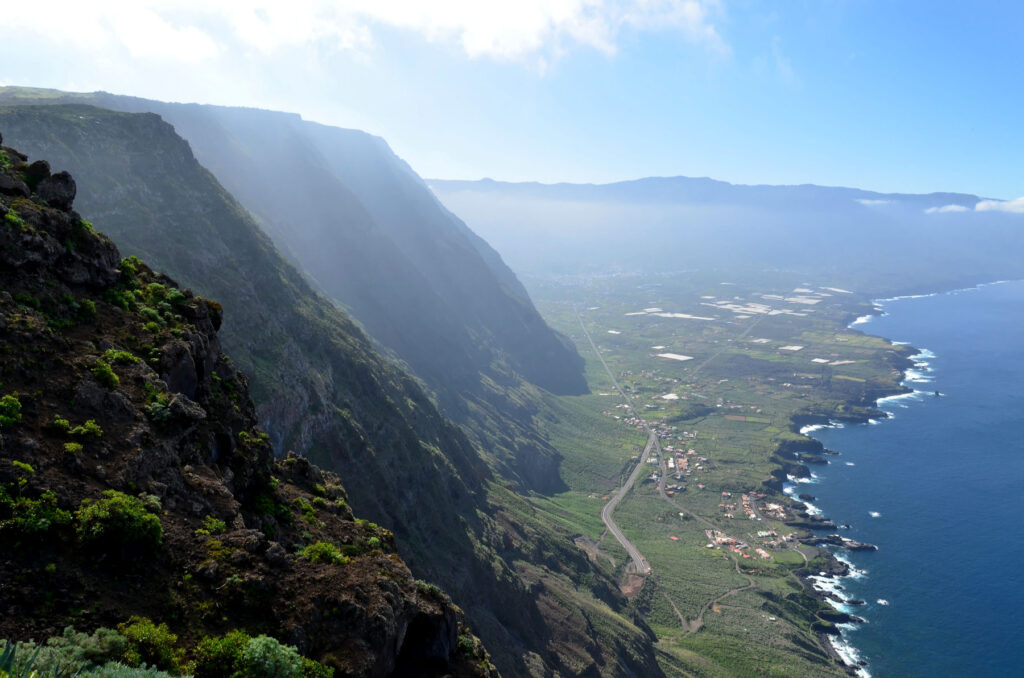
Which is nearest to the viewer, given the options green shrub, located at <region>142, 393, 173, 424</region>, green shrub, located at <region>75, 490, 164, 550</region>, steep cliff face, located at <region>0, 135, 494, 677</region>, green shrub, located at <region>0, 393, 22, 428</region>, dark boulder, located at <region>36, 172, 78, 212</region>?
steep cliff face, located at <region>0, 135, 494, 677</region>

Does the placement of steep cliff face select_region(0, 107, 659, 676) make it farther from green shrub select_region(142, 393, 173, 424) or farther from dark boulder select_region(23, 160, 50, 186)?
green shrub select_region(142, 393, 173, 424)

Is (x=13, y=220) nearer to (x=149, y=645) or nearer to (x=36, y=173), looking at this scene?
(x=36, y=173)

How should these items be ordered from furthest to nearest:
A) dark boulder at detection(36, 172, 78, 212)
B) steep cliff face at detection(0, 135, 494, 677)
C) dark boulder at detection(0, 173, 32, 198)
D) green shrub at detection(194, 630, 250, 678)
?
dark boulder at detection(36, 172, 78, 212) < dark boulder at detection(0, 173, 32, 198) < steep cliff face at detection(0, 135, 494, 677) < green shrub at detection(194, 630, 250, 678)

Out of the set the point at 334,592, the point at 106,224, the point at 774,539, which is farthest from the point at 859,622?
the point at 106,224

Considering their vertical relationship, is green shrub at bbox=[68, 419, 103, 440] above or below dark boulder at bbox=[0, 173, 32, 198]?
below

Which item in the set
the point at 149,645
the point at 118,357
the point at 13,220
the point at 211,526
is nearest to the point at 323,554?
the point at 211,526

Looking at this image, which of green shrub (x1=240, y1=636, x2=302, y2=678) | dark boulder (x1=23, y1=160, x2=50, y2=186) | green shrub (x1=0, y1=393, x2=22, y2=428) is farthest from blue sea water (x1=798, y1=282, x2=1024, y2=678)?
dark boulder (x1=23, y1=160, x2=50, y2=186)

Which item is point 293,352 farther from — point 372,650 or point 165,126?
point 372,650
